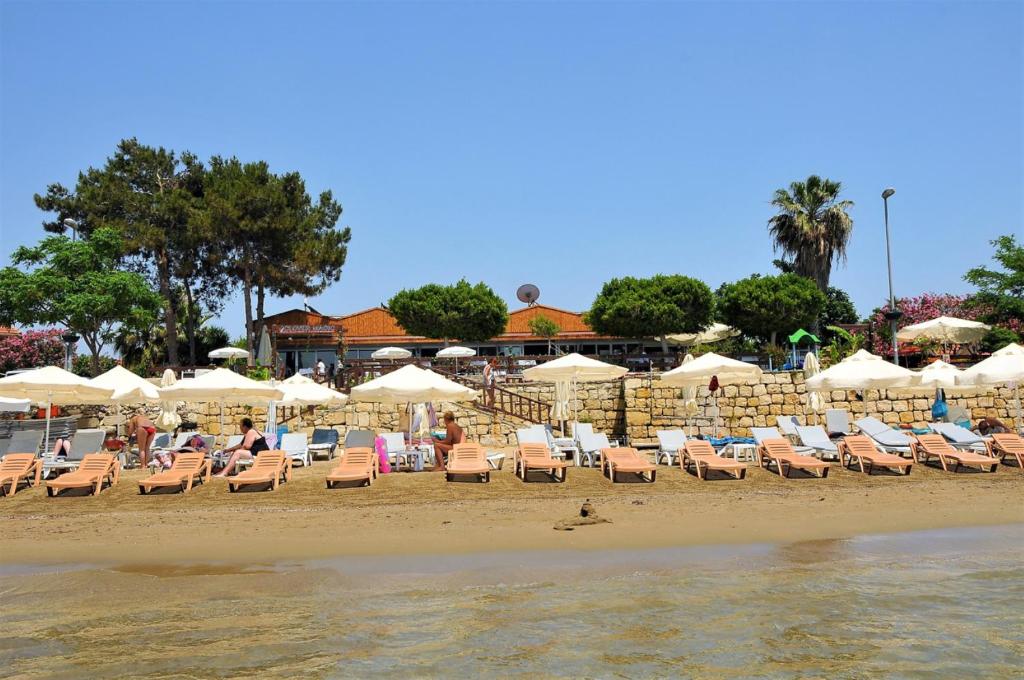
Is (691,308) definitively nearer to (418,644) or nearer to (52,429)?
(52,429)

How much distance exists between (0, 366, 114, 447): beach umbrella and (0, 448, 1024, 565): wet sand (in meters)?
2.16

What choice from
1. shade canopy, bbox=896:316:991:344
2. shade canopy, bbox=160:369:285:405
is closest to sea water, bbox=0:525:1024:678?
shade canopy, bbox=160:369:285:405

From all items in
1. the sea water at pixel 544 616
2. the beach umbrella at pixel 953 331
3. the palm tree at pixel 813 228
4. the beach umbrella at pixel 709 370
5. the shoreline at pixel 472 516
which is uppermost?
the palm tree at pixel 813 228

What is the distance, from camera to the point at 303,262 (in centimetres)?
3350

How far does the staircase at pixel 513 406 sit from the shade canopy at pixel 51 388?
8.78 m

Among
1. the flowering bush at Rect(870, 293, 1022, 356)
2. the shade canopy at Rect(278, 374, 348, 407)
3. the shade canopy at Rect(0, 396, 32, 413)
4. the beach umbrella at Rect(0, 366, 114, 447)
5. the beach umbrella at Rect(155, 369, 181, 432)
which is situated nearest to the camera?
the beach umbrella at Rect(0, 366, 114, 447)

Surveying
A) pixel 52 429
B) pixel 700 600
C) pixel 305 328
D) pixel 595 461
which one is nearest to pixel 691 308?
pixel 305 328

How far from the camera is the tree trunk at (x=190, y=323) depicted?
35250mm

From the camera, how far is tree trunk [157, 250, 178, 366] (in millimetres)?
34125

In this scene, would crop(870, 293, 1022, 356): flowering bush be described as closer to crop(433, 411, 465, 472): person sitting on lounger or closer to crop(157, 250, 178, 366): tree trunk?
crop(433, 411, 465, 472): person sitting on lounger

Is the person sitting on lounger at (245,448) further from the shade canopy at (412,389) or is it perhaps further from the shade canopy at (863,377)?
the shade canopy at (863,377)

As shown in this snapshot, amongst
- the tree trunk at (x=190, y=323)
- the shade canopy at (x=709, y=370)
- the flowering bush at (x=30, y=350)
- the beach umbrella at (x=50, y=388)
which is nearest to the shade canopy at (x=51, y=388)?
Result: the beach umbrella at (x=50, y=388)

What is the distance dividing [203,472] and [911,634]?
10.3 meters

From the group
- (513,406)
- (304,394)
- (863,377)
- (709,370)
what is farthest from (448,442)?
(863,377)
